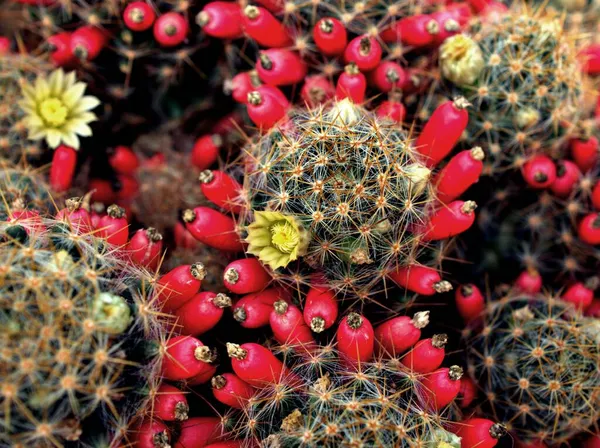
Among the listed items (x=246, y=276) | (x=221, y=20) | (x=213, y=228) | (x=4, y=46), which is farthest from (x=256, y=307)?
(x=4, y=46)

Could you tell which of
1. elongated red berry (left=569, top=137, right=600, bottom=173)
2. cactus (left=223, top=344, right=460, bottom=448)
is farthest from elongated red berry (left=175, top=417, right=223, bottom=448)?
elongated red berry (left=569, top=137, right=600, bottom=173)

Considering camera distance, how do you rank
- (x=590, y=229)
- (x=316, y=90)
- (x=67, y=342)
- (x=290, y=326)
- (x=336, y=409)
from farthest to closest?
1. (x=590, y=229)
2. (x=316, y=90)
3. (x=290, y=326)
4. (x=336, y=409)
5. (x=67, y=342)

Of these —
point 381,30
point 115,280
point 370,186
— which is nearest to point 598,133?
point 381,30

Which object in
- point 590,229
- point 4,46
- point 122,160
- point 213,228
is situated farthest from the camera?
point 122,160

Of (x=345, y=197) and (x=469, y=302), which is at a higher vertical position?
(x=345, y=197)

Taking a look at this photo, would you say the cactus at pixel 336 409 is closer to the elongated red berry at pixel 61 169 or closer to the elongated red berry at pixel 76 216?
the elongated red berry at pixel 76 216

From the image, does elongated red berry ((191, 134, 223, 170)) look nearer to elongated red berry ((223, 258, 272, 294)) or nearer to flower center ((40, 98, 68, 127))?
flower center ((40, 98, 68, 127))

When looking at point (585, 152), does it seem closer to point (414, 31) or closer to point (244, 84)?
point (414, 31)

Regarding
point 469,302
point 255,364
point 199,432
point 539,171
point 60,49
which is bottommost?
point 199,432
